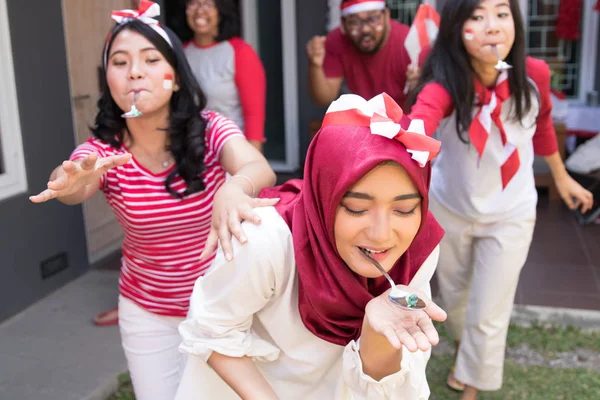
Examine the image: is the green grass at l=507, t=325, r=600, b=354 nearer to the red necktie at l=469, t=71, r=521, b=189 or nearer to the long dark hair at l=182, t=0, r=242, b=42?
the red necktie at l=469, t=71, r=521, b=189

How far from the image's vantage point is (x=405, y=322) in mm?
1281

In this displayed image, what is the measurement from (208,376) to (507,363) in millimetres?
2134

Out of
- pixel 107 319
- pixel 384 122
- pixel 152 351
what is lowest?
pixel 107 319

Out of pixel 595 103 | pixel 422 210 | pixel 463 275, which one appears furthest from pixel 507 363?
pixel 595 103

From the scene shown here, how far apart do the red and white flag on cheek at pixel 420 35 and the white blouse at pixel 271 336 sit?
188 centimetres

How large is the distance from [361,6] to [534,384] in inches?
80.9

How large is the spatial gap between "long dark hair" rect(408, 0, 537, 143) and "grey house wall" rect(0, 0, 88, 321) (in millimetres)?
2378

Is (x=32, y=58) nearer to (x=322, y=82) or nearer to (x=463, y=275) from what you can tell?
(x=322, y=82)

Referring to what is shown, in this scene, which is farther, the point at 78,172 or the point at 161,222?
the point at 161,222

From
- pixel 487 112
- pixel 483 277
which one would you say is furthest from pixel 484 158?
pixel 483 277

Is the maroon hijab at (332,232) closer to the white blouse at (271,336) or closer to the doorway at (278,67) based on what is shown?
the white blouse at (271,336)

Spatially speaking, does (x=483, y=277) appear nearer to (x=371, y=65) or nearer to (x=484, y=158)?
(x=484, y=158)

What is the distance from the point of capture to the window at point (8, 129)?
11.7ft

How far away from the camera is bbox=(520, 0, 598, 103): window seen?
7.67 metres
